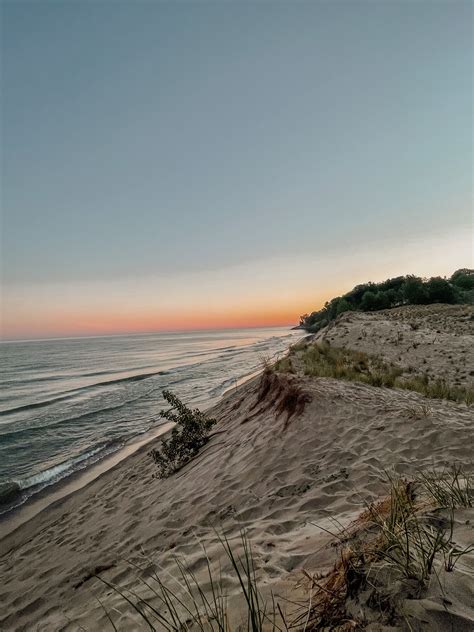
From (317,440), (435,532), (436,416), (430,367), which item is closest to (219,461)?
(317,440)

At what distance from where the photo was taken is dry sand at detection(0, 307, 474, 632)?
11.3 ft

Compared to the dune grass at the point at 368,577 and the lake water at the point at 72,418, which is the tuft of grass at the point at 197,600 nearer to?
the dune grass at the point at 368,577

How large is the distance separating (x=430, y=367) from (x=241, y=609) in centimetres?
1315

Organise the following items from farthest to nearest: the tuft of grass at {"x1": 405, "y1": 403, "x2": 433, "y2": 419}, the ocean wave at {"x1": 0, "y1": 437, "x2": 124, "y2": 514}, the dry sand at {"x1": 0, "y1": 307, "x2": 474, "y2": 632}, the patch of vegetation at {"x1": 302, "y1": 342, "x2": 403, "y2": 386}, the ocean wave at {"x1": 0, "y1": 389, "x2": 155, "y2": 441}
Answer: the ocean wave at {"x1": 0, "y1": 389, "x2": 155, "y2": 441}, the patch of vegetation at {"x1": 302, "y1": 342, "x2": 403, "y2": 386}, the ocean wave at {"x1": 0, "y1": 437, "x2": 124, "y2": 514}, the tuft of grass at {"x1": 405, "y1": 403, "x2": 433, "y2": 419}, the dry sand at {"x1": 0, "y1": 307, "x2": 474, "y2": 632}

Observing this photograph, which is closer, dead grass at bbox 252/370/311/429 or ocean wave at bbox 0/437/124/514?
dead grass at bbox 252/370/311/429

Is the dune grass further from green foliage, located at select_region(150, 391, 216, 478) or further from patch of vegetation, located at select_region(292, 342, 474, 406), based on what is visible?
patch of vegetation, located at select_region(292, 342, 474, 406)

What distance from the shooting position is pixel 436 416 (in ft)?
22.7

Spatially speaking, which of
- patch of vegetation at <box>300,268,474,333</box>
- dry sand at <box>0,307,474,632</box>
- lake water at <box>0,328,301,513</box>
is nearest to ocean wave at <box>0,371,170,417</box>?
lake water at <box>0,328,301,513</box>

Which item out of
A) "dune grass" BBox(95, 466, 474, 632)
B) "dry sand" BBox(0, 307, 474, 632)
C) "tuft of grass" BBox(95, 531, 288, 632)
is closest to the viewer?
"dune grass" BBox(95, 466, 474, 632)

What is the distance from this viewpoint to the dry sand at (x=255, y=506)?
344cm

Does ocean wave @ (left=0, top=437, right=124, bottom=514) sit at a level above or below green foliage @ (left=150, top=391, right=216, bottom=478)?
below

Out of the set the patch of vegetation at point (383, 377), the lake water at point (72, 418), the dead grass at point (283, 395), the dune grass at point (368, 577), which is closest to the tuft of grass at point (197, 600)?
the dune grass at point (368, 577)

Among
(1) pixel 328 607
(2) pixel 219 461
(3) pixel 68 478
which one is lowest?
(3) pixel 68 478

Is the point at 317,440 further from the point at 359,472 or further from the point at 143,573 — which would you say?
the point at 143,573
